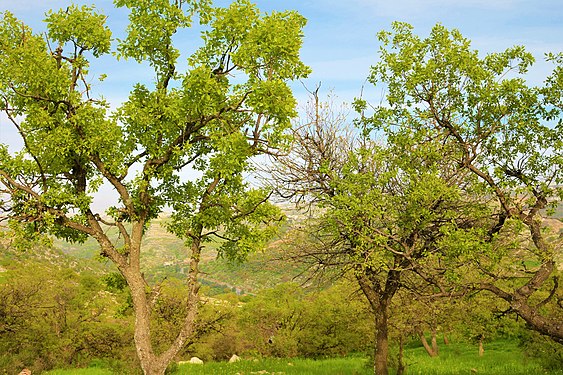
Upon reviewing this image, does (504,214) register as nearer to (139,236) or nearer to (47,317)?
(139,236)

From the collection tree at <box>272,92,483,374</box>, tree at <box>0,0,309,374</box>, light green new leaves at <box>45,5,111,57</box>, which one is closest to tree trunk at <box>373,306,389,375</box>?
tree at <box>272,92,483,374</box>

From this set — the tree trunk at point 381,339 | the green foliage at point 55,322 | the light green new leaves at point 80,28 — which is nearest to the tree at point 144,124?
the light green new leaves at point 80,28

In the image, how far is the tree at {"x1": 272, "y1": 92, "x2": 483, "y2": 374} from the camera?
1502 cm

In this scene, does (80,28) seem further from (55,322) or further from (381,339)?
(55,322)

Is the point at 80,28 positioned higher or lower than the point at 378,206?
higher

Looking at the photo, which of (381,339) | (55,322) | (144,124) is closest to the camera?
(144,124)

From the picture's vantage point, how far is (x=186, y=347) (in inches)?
1678

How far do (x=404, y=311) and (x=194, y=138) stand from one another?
17.0m

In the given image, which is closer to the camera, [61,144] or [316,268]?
Answer: [61,144]

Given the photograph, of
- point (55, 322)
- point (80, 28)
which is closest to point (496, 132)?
point (80, 28)

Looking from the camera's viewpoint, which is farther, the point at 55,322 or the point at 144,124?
the point at 55,322

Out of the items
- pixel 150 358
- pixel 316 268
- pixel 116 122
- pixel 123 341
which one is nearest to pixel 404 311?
pixel 316 268

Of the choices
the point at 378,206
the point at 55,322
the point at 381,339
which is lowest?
the point at 55,322

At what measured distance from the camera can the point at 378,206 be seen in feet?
52.1
